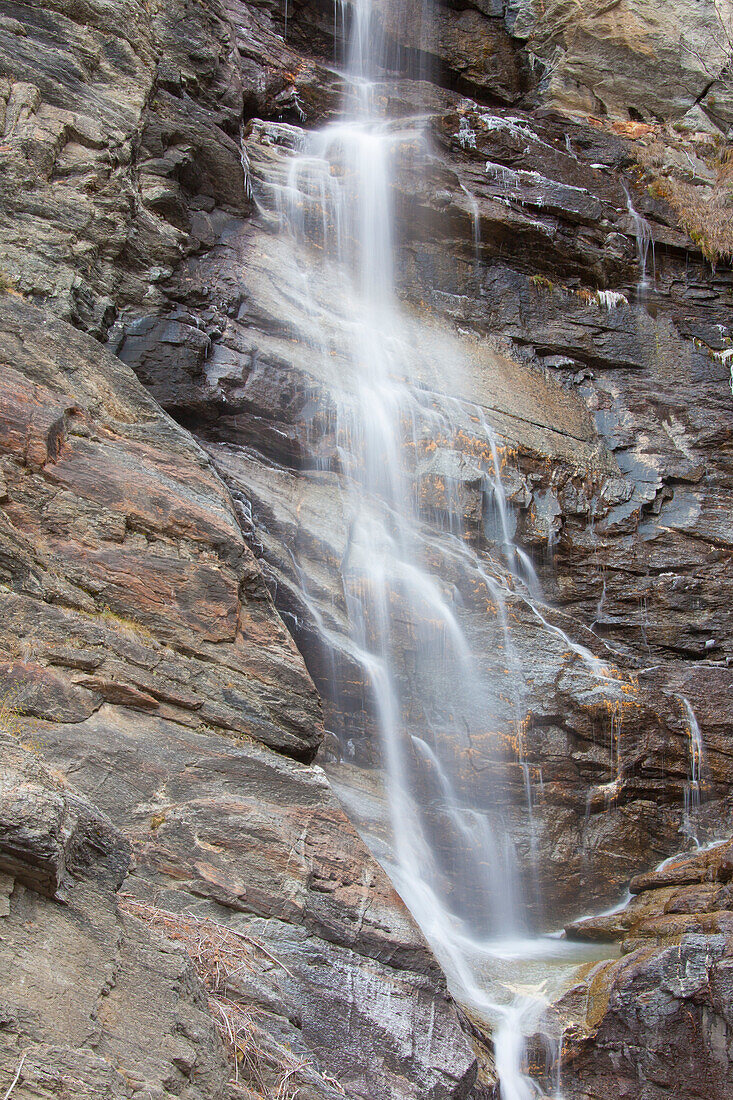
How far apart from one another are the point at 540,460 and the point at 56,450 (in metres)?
7.49

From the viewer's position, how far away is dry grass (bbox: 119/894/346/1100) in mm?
3258

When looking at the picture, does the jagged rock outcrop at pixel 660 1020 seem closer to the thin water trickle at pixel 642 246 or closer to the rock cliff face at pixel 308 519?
the rock cliff face at pixel 308 519

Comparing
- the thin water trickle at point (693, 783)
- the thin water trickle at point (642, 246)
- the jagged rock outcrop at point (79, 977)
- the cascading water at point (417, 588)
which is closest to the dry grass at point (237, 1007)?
the jagged rock outcrop at point (79, 977)

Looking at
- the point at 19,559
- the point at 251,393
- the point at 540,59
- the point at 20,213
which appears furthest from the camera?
the point at 540,59

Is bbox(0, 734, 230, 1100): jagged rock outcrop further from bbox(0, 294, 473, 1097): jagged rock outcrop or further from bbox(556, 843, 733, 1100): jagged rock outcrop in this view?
bbox(556, 843, 733, 1100): jagged rock outcrop

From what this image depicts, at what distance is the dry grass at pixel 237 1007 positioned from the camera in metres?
3.26

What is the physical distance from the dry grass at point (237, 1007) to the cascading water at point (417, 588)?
235cm

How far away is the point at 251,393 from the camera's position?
10062mm

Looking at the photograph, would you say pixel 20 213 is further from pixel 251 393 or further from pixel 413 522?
pixel 413 522

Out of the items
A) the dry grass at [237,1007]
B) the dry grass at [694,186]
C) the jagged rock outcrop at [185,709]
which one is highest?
the dry grass at [694,186]

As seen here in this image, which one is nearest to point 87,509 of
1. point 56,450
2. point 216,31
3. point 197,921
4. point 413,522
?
point 56,450

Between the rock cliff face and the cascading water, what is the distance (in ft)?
0.61

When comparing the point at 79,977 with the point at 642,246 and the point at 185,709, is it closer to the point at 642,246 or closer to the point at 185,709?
the point at 185,709

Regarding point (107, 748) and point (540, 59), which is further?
point (540, 59)
